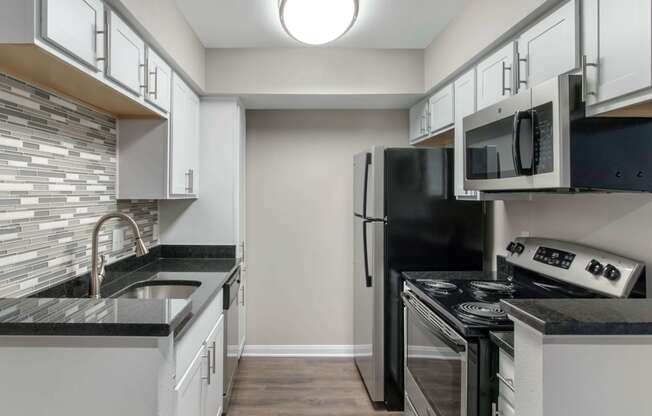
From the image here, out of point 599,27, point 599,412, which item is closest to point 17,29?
point 599,27

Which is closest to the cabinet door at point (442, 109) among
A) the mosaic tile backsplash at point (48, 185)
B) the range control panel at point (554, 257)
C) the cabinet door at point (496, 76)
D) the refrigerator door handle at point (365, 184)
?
the cabinet door at point (496, 76)

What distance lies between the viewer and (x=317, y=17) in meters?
1.89

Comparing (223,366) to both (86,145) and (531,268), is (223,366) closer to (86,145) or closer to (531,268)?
(86,145)

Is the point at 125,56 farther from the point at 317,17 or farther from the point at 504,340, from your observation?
the point at 504,340

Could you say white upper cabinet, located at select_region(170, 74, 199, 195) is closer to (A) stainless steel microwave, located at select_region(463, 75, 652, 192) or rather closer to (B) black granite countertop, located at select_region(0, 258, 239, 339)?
(B) black granite countertop, located at select_region(0, 258, 239, 339)

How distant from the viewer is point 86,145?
6.28 ft

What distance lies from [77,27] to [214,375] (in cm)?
169

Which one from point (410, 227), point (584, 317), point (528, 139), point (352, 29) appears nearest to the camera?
point (584, 317)

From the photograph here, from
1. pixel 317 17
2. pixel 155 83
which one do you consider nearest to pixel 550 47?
pixel 317 17

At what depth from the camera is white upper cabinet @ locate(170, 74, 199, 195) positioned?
7.67 feet

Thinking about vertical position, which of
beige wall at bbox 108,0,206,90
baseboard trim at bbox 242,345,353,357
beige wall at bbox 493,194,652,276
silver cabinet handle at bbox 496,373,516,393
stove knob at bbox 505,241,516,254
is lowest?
baseboard trim at bbox 242,345,353,357

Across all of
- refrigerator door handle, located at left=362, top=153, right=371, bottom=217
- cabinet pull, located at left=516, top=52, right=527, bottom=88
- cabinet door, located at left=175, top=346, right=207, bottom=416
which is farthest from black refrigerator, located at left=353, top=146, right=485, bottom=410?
cabinet door, located at left=175, top=346, right=207, bottom=416

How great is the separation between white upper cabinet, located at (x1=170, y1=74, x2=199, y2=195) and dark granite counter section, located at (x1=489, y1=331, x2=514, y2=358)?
188 cm

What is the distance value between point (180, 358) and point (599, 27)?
1.84m
